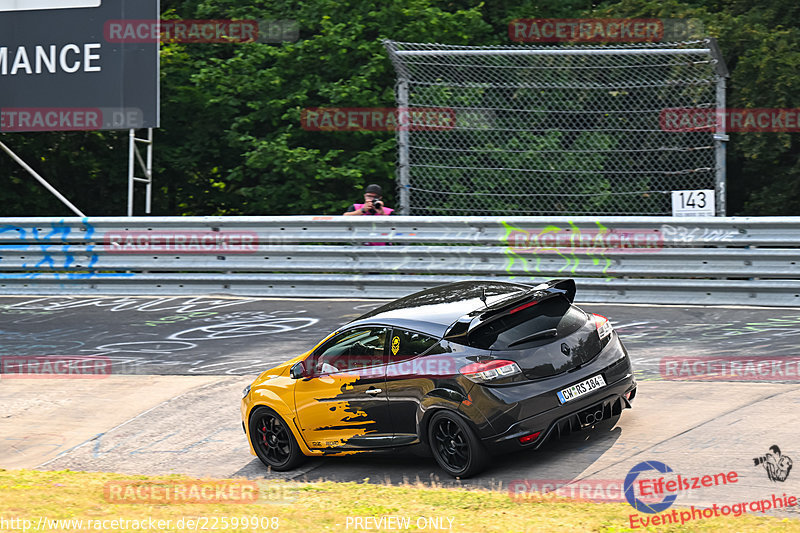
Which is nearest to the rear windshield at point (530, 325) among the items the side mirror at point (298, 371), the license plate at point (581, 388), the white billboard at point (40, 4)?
the license plate at point (581, 388)

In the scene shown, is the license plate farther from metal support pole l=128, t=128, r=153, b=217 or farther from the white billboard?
the white billboard

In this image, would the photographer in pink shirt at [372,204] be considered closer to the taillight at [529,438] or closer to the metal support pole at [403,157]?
the metal support pole at [403,157]

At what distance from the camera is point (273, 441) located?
8859 millimetres

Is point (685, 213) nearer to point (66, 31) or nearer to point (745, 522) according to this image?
point (745, 522)

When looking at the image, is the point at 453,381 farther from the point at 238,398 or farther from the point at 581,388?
the point at 238,398

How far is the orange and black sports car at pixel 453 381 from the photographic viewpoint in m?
7.51

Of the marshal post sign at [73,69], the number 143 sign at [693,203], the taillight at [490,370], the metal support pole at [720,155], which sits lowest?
the taillight at [490,370]

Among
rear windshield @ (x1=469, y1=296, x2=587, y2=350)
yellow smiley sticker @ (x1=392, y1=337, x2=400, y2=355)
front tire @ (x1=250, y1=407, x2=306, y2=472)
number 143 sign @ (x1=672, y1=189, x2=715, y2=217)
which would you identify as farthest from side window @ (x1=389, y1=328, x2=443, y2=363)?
number 143 sign @ (x1=672, y1=189, x2=715, y2=217)

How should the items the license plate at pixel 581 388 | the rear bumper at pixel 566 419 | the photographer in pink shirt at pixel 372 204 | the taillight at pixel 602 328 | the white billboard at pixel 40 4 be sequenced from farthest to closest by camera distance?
the white billboard at pixel 40 4 < the photographer in pink shirt at pixel 372 204 < the taillight at pixel 602 328 < the license plate at pixel 581 388 < the rear bumper at pixel 566 419

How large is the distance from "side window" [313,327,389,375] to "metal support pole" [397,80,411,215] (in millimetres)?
6016

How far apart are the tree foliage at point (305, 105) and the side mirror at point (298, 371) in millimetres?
8973

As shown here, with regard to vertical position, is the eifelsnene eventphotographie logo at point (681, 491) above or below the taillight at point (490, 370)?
below

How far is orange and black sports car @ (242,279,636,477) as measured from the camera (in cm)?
751

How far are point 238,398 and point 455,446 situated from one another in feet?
11.3
